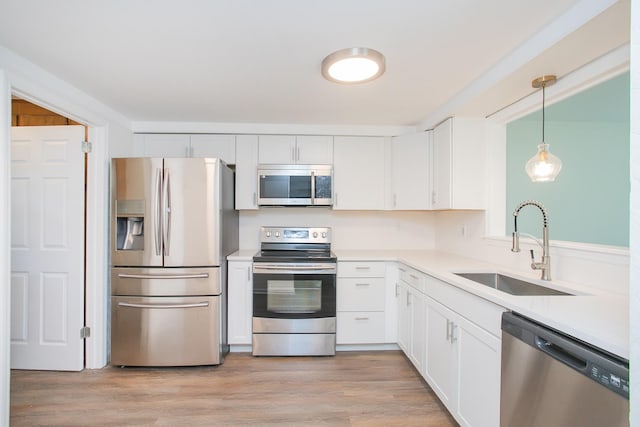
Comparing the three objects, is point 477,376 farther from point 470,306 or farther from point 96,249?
point 96,249

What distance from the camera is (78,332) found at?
8.23 ft

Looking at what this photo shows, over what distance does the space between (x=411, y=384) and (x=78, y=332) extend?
2.68 meters

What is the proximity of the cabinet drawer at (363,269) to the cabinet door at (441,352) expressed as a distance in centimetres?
71

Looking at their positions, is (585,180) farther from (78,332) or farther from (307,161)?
(78,332)

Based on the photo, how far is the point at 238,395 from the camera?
2.22 metres

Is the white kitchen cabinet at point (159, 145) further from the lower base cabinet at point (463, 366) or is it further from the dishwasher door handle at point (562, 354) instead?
the dishwasher door handle at point (562, 354)

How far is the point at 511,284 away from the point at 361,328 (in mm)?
1345

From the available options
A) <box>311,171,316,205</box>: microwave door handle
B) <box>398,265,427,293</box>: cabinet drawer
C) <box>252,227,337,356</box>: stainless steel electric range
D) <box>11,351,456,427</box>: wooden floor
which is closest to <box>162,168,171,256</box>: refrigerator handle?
<box>252,227,337,356</box>: stainless steel electric range

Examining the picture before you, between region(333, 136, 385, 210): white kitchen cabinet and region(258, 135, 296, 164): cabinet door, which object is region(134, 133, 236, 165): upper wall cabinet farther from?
region(333, 136, 385, 210): white kitchen cabinet

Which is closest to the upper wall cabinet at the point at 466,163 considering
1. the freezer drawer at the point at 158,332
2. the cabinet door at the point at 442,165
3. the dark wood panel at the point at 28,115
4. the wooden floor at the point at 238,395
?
the cabinet door at the point at 442,165

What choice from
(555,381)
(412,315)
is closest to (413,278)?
(412,315)

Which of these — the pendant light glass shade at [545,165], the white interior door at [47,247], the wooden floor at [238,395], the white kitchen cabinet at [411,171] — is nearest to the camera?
the pendant light glass shade at [545,165]

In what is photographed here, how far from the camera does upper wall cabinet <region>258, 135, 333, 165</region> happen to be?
3145 mm

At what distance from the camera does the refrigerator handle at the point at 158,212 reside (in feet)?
8.29
